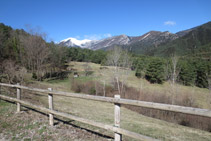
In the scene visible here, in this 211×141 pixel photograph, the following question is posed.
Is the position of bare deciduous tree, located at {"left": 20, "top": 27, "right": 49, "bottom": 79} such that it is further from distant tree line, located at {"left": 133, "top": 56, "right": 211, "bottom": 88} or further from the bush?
the bush

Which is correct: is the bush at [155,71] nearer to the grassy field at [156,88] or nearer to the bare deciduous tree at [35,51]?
the grassy field at [156,88]

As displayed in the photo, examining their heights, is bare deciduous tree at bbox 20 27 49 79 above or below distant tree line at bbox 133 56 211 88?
above

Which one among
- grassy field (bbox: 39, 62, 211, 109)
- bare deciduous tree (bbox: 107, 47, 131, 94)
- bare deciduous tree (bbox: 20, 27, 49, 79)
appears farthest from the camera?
bare deciduous tree (bbox: 20, 27, 49, 79)

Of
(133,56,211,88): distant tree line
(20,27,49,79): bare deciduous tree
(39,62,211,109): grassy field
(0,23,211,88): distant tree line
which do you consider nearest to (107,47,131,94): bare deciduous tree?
(39,62,211,109): grassy field

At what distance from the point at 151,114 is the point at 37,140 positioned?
1485 cm

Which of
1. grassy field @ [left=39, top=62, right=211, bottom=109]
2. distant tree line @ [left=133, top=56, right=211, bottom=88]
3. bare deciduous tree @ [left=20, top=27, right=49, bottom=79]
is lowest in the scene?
grassy field @ [left=39, top=62, right=211, bottom=109]

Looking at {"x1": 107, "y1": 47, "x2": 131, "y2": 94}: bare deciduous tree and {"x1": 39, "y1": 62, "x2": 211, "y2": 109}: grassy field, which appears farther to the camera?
{"x1": 107, "y1": 47, "x2": 131, "y2": 94}: bare deciduous tree

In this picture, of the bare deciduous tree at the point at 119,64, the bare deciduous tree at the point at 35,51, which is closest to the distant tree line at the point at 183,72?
the bare deciduous tree at the point at 119,64

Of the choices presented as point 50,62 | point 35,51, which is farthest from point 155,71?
point 35,51

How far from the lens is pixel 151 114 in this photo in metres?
16.2

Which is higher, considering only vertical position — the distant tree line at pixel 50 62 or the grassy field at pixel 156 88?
the distant tree line at pixel 50 62

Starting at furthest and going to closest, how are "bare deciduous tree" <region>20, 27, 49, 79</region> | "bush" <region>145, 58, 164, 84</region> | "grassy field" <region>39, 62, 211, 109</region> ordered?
"bush" <region>145, 58, 164, 84</region> < "bare deciduous tree" <region>20, 27, 49, 79</region> < "grassy field" <region>39, 62, 211, 109</region>

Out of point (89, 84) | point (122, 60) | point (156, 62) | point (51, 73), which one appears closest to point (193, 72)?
point (156, 62)

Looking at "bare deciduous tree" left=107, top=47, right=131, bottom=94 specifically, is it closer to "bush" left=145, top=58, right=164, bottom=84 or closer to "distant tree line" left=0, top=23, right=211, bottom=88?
"distant tree line" left=0, top=23, right=211, bottom=88
